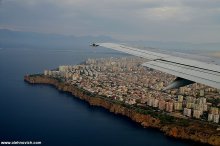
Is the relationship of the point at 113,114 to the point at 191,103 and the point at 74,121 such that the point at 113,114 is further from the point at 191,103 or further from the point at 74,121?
the point at 191,103

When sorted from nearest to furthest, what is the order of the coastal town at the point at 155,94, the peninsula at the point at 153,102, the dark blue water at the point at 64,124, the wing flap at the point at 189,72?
1. the wing flap at the point at 189,72
2. the dark blue water at the point at 64,124
3. the peninsula at the point at 153,102
4. the coastal town at the point at 155,94

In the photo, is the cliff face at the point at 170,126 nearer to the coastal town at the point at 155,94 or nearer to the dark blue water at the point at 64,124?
the dark blue water at the point at 64,124

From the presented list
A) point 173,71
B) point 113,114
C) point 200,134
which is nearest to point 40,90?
point 113,114

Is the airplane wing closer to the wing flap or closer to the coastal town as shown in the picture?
the wing flap

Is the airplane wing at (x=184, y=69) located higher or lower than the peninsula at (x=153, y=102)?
higher

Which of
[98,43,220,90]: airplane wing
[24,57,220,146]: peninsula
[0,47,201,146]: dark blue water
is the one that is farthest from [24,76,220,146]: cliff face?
[98,43,220,90]: airplane wing

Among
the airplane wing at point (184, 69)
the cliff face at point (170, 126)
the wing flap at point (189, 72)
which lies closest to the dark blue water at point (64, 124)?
the cliff face at point (170, 126)
